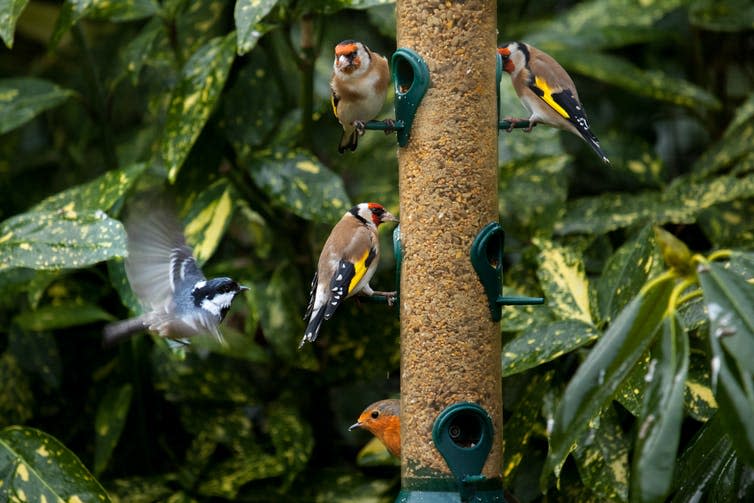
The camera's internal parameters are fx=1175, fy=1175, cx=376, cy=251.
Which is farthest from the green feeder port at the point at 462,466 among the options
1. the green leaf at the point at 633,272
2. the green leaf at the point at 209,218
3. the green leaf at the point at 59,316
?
the green leaf at the point at 59,316

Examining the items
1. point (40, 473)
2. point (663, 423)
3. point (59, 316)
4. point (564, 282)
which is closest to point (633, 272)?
point (564, 282)

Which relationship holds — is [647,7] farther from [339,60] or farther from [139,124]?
[139,124]

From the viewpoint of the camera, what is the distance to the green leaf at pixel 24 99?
4.46 meters

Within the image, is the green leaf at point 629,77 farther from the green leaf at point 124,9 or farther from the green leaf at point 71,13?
the green leaf at point 71,13

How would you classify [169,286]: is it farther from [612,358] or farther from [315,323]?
[612,358]

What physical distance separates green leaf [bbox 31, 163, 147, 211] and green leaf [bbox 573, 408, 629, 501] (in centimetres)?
174

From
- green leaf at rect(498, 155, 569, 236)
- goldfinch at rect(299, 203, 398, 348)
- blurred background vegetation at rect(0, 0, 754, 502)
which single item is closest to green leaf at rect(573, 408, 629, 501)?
blurred background vegetation at rect(0, 0, 754, 502)

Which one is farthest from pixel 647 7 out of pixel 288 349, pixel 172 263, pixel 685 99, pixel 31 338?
pixel 31 338

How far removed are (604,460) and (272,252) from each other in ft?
6.21

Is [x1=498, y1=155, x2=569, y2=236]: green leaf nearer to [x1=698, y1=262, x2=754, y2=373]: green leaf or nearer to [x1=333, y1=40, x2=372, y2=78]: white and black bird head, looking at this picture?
[x1=333, y1=40, x2=372, y2=78]: white and black bird head

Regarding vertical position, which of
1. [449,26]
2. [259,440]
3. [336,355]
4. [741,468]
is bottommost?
[259,440]

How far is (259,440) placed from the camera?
484 cm

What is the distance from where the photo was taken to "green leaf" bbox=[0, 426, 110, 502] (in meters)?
3.49

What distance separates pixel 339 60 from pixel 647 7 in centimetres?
195
